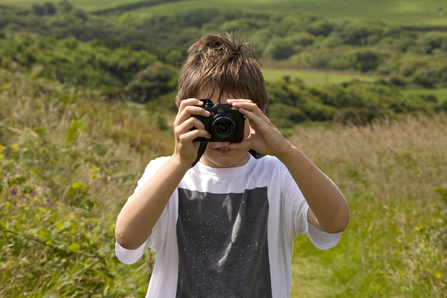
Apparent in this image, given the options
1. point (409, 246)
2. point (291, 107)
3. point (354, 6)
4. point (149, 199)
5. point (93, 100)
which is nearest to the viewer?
point (149, 199)

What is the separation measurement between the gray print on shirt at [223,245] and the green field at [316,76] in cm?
2106

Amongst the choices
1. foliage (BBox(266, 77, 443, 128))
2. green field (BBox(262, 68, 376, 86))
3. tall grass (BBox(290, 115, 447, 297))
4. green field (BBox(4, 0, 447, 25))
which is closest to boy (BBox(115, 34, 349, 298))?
tall grass (BBox(290, 115, 447, 297))

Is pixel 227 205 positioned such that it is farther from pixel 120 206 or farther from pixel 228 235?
pixel 120 206

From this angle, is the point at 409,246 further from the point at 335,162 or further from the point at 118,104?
the point at 118,104

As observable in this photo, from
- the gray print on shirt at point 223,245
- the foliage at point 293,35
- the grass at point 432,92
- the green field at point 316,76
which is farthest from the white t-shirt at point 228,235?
the grass at point 432,92

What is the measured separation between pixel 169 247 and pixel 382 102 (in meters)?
19.8

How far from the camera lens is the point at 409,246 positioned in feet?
11.1

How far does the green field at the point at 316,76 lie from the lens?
22.6 m

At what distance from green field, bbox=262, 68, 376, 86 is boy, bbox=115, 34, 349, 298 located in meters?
21.0

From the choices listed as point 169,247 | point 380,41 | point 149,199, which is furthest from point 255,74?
point 380,41

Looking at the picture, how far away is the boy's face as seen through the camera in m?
1.56

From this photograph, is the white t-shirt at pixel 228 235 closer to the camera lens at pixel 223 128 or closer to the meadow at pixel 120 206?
the camera lens at pixel 223 128

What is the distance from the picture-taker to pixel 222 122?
55.1 inches

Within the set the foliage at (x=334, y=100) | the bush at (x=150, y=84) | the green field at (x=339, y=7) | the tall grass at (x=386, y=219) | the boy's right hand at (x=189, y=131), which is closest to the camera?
the boy's right hand at (x=189, y=131)
